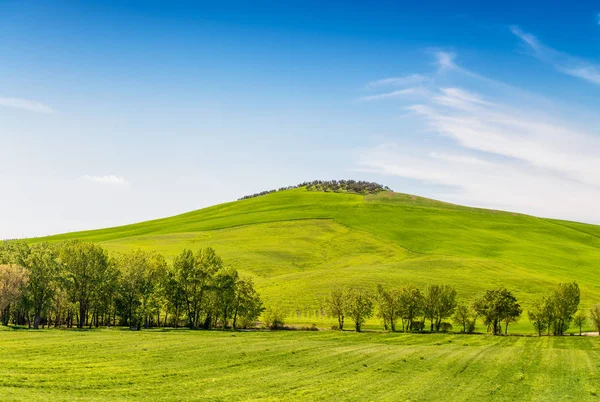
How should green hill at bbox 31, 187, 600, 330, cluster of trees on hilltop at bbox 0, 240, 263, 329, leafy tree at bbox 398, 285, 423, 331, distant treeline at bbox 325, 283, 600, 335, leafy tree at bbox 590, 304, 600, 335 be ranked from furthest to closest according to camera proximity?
green hill at bbox 31, 187, 600, 330, leafy tree at bbox 590, 304, 600, 335, leafy tree at bbox 398, 285, 423, 331, distant treeline at bbox 325, 283, 600, 335, cluster of trees on hilltop at bbox 0, 240, 263, 329

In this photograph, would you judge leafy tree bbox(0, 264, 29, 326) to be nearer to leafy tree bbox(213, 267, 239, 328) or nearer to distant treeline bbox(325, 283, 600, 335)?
leafy tree bbox(213, 267, 239, 328)

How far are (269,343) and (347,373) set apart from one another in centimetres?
2696

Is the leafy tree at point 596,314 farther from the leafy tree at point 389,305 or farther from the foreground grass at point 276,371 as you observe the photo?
the leafy tree at point 389,305

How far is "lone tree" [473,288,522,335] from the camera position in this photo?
111438 millimetres

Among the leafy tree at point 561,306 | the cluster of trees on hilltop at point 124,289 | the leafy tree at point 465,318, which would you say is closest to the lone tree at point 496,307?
the leafy tree at point 465,318

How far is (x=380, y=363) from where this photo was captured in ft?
188

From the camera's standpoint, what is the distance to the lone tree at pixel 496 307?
111438mm

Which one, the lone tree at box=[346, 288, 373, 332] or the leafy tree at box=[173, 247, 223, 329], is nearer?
the lone tree at box=[346, 288, 373, 332]

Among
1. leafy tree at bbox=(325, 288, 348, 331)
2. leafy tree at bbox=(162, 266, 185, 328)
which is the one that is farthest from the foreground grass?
leafy tree at bbox=(325, 288, 348, 331)

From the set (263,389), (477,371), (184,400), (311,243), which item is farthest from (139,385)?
(311,243)

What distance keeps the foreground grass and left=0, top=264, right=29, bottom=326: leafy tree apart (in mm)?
21440

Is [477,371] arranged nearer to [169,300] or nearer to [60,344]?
[60,344]

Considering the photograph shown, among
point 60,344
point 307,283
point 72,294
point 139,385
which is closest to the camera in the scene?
point 139,385

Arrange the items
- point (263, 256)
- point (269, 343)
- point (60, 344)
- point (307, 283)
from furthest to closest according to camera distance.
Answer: point (263, 256)
point (307, 283)
point (269, 343)
point (60, 344)
